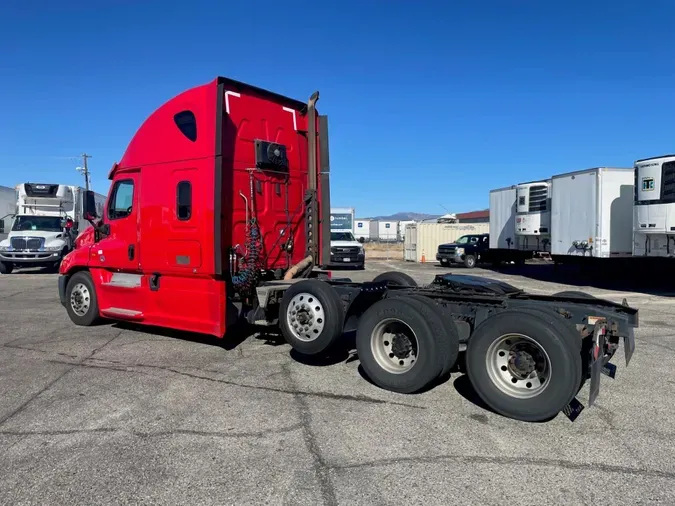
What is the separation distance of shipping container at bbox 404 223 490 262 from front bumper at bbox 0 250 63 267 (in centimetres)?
1970

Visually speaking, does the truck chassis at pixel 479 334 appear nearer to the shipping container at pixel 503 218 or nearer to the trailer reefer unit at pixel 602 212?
the trailer reefer unit at pixel 602 212

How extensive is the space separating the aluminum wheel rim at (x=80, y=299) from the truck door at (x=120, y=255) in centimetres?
42

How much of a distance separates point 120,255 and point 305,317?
140 inches

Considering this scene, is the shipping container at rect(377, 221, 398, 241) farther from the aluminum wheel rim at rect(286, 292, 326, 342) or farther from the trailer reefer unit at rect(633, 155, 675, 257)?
the aluminum wheel rim at rect(286, 292, 326, 342)

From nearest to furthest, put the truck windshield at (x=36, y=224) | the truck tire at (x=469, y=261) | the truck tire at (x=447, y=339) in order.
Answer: the truck tire at (x=447, y=339) → the truck windshield at (x=36, y=224) → the truck tire at (x=469, y=261)

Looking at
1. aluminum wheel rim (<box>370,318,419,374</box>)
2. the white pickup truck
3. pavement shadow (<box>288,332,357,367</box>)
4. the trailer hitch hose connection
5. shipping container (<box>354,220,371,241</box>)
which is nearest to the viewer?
aluminum wheel rim (<box>370,318,419,374</box>)

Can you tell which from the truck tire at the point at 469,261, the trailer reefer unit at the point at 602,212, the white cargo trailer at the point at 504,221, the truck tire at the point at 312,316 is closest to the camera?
the truck tire at the point at 312,316

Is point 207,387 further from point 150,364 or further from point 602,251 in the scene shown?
point 602,251

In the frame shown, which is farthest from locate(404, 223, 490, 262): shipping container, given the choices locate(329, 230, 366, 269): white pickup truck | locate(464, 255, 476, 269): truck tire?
locate(329, 230, 366, 269): white pickup truck

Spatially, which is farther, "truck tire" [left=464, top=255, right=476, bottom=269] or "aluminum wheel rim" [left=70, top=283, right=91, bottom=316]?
"truck tire" [left=464, top=255, right=476, bottom=269]

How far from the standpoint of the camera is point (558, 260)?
61.0ft

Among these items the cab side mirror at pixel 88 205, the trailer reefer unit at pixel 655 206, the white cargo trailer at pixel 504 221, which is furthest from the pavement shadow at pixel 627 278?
the cab side mirror at pixel 88 205

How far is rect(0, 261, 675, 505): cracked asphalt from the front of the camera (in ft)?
11.0

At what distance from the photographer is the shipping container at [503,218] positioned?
2219cm
